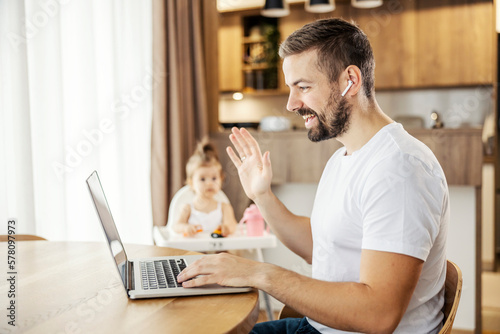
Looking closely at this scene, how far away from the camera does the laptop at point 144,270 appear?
42.3 inches

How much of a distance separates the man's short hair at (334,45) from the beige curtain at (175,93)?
170cm

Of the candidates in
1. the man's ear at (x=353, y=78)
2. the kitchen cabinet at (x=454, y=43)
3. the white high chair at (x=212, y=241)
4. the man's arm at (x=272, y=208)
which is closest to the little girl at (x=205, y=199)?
the white high chair at (x=212, y=241)

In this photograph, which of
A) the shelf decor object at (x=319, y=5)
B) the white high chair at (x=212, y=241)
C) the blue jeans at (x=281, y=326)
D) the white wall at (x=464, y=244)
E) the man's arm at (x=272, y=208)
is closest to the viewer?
the blue jeans at (x=281, y=326)

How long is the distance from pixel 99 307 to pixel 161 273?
0.20 meters

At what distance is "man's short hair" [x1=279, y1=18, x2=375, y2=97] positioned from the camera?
1.23 metres

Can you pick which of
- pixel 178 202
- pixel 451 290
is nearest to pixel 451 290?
pixel 451 290

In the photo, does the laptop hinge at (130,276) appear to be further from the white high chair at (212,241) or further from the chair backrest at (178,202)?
the chair backrest at (178,202)

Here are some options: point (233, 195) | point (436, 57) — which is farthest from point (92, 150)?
point (436, 57)

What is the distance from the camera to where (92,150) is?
2.44 metres

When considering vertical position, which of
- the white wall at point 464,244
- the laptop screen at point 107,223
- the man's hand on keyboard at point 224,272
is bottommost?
the white wall at point 464,244

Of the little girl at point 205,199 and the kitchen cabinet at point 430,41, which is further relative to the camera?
the kitchen cabinet at point 430,41

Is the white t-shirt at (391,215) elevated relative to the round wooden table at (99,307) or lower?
elevated

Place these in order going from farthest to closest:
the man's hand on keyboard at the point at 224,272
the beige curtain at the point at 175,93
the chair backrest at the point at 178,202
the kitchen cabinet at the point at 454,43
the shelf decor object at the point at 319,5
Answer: the kitchen cabinet at the point at 454,43 → the shelf decor object at the point at 319,5 → the beige curtain at the point at 175,93 → the chair backrest at the point at 178,202 → the man's hand on keyboard at the point at 224,272

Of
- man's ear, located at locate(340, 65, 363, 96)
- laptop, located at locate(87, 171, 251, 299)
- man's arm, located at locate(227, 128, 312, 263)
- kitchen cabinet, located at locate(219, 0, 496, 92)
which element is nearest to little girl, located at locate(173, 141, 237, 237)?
man's arm, located at locate(227, 128, 312, 263)
